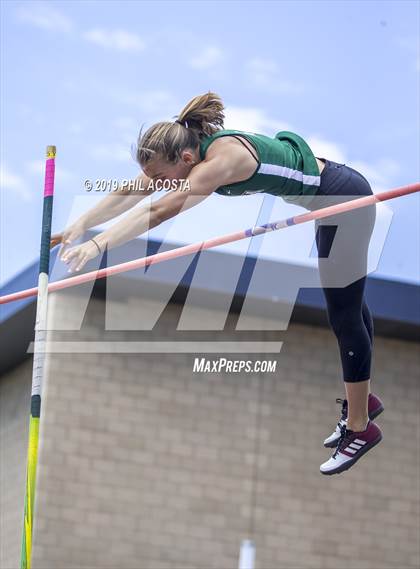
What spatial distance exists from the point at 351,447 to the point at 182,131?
8.04 ft

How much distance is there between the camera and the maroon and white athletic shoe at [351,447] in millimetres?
9344

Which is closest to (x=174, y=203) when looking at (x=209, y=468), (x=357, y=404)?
(x=357, y=404)

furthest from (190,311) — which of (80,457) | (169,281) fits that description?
(80,457)

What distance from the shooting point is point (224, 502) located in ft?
55.4

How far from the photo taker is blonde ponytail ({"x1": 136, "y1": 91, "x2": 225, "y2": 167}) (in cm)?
888

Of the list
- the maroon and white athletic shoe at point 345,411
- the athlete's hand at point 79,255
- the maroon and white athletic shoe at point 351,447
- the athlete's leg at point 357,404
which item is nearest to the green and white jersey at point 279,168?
the athlete's hand at point 79,255

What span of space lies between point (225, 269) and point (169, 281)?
71cm

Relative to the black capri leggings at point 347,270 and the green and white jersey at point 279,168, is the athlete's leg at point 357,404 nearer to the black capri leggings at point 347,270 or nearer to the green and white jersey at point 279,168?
the black capri leggings at point 347,270

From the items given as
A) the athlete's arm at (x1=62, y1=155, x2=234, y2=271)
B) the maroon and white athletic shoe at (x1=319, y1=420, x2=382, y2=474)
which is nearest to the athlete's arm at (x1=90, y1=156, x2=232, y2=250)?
the athlete's arm at (x1=62, y1=155, x2=234, y2=271)

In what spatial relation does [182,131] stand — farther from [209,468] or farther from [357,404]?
[209,468]

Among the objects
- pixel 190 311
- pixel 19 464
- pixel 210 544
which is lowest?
pixel 210 544

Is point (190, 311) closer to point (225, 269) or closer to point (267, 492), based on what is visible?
point (225, 269)

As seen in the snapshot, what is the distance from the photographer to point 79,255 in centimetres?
841

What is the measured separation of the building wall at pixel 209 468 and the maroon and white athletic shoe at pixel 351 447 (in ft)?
24.4
